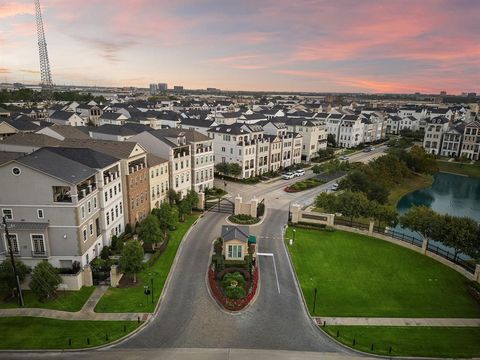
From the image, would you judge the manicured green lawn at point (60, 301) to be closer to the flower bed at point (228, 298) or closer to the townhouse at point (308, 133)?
the flower bed at point (228, 298)

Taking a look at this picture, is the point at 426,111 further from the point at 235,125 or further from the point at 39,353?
the point at 39,353

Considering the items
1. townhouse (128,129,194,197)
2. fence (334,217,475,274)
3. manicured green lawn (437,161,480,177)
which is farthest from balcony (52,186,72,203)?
manicured green lawn (437,161,480,177)

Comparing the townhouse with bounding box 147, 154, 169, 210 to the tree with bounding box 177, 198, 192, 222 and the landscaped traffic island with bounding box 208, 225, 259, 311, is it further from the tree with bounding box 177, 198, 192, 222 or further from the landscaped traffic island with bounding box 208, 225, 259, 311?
the landscaped traffic island with bounding box 208, 225, 259, 311

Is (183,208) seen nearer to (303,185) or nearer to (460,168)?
(303,185)

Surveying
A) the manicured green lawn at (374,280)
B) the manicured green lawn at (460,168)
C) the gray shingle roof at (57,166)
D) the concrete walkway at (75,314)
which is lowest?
the manicured green lawn at (460,168)

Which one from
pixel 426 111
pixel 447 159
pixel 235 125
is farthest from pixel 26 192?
pixel 426 111

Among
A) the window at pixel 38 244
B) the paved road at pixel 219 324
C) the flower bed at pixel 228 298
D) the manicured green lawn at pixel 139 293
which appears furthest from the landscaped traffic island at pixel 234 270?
the window at pixel 38 244
